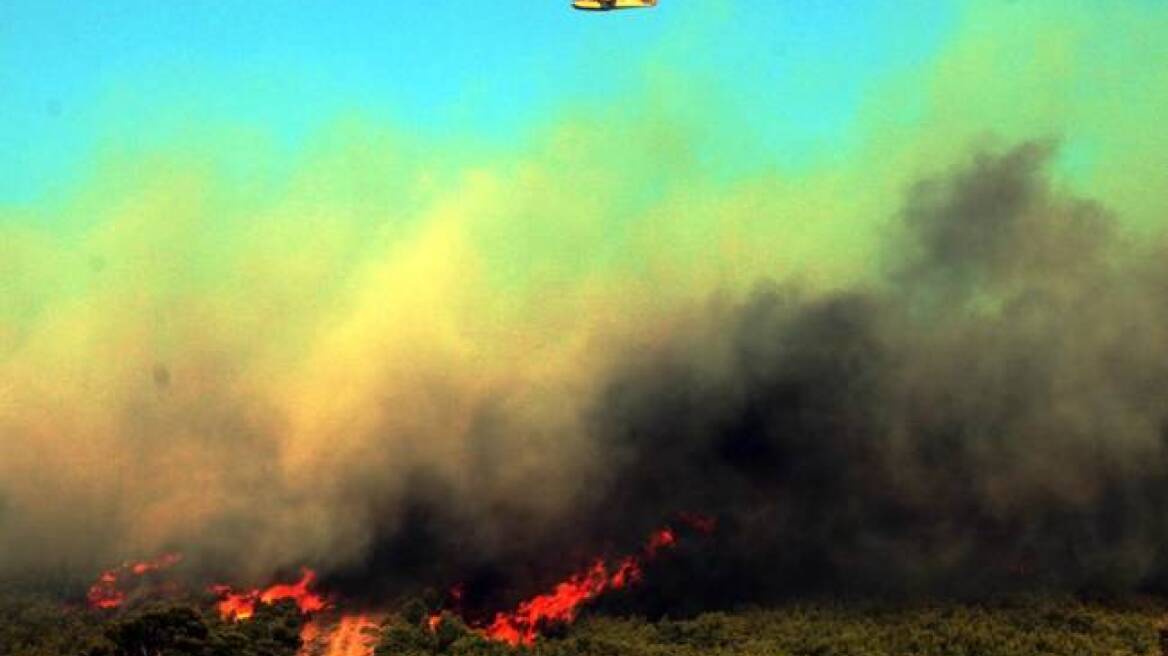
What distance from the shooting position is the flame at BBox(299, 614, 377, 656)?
110 m

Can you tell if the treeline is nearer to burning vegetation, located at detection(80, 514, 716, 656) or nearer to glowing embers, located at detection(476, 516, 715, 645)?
burning vegetation, located at detection(80, 514, 716, 656)

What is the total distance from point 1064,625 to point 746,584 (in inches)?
1234

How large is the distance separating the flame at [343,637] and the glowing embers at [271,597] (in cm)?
513

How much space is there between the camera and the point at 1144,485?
12531 centimetres

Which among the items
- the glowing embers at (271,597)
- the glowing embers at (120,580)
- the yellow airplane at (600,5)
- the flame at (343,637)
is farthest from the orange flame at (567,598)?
the yellow airplane at (600,5)

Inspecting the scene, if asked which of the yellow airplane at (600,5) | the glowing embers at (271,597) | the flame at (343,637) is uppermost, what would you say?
the yellow airplane at (600,5)

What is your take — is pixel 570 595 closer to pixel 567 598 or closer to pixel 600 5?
pixel 567 598

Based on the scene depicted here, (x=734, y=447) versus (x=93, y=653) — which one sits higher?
(x=734, y=447)

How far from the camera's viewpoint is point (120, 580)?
133m

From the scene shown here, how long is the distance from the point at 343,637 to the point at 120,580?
35.8 meters

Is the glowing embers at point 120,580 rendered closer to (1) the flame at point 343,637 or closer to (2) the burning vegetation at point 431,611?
(2) the burning vegetation at point 431,611

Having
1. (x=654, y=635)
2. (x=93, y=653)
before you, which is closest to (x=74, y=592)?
(x=93, y=653)

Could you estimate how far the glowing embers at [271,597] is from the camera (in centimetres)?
12162

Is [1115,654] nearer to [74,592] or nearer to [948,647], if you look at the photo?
[948,647]
